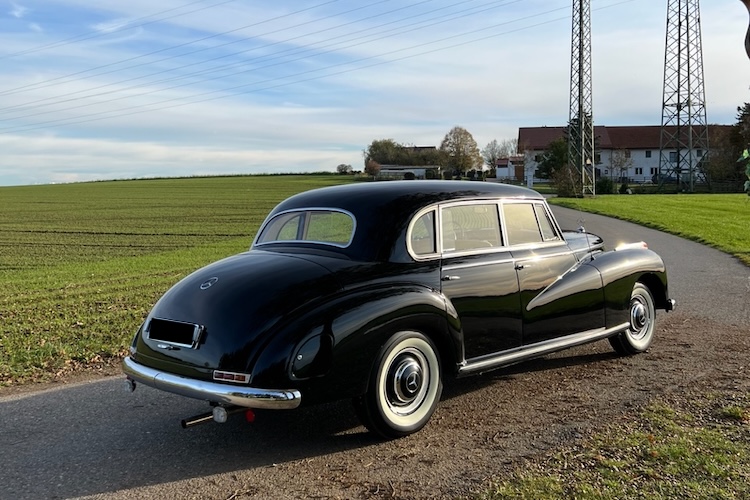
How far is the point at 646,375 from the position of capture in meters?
5.68

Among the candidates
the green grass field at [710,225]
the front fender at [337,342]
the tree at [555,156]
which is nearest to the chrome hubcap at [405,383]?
the front fender at [337,342]

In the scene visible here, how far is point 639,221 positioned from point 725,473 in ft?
74.7

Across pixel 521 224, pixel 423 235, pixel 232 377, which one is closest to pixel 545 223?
pixel 521 224

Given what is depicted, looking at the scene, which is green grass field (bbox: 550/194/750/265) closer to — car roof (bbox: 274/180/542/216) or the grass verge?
car roof (bbox: 274/180/542/216)

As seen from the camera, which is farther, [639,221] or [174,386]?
[639,221]

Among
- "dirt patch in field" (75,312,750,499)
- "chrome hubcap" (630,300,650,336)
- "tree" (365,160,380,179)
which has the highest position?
"tree" (365,160,380,179)

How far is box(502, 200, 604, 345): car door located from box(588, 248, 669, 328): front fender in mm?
143

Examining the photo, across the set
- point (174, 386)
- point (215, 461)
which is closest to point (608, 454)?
point (215, 461)

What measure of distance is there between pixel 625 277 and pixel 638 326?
62cm

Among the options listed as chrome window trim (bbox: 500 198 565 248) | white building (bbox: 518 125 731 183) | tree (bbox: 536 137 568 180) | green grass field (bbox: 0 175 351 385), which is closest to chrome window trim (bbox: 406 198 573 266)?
chrome window trim (bbox: 500 198 565 248)

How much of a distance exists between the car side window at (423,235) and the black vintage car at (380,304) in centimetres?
1

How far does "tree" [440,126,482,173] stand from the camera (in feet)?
302

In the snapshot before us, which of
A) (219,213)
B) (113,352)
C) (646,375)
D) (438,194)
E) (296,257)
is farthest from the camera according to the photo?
(219,213)

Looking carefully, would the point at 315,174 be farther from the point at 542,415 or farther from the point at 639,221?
the point at 542,415
